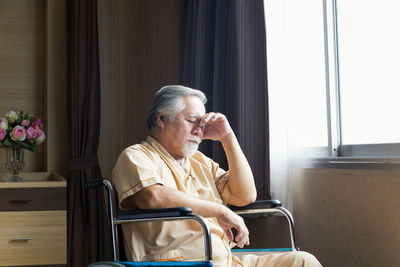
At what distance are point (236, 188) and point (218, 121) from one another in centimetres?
28

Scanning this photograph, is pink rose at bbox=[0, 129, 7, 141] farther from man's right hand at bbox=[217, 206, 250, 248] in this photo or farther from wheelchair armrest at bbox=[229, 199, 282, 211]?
man's right hand at bbox=[217, 206, 250, 248]

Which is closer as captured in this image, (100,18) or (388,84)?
(388,84)

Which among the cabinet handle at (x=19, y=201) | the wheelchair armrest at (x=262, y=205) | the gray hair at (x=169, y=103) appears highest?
the gray hair at (x=169, y=103)

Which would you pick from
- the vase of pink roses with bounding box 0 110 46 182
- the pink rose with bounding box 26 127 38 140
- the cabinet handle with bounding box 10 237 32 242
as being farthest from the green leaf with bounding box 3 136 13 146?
the cabinet handle with bounding box 10 237 32 242

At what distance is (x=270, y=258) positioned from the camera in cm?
183

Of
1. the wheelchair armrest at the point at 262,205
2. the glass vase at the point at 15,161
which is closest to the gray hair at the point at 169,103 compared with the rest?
the wheelchair armrest at the point at 262,205

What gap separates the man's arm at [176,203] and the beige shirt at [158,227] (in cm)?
4

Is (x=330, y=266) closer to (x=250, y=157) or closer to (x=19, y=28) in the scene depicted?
(x=250, y=157)

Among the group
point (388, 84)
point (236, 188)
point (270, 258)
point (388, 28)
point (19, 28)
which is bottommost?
point (270, 258)

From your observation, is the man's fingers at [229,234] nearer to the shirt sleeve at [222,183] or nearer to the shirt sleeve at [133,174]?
the shirt sleeve at [222,183]

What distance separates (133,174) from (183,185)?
0.85ft

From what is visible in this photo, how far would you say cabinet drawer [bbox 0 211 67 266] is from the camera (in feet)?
9.02

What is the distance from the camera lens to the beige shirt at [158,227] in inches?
67.7

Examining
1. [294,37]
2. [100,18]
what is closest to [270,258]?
[294,37]
